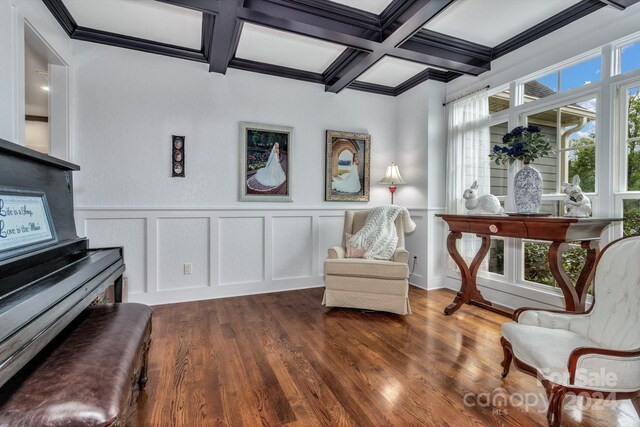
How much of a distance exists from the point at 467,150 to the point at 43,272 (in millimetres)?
3768

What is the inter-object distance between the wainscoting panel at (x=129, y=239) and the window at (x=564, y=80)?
4.02 meters

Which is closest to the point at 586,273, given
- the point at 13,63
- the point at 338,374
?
the point at 338,374

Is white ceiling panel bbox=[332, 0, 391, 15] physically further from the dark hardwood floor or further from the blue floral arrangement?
the dark hardwood floor

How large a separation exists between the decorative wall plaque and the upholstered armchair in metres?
3.11

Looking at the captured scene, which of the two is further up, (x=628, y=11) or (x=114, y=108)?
(x=628, y=11)

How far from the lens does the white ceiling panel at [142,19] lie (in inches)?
96.9

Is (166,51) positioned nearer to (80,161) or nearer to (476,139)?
(80,161)

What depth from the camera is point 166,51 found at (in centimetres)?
310

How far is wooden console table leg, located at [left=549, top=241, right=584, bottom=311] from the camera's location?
6.72 ft

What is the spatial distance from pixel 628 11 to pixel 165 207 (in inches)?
164

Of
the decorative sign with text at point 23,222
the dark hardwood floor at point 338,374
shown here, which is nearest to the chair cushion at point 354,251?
the dark hardwood floor at point 338,374

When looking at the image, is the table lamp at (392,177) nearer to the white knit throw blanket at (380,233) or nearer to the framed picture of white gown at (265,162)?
the white knit throw blanket at (380,233)

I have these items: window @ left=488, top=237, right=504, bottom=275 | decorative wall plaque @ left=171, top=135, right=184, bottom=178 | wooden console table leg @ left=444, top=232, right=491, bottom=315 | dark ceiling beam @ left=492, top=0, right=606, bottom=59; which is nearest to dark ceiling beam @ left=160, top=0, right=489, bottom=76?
dark ceiling beam @ left=492, top=0, right=606, bottom=59

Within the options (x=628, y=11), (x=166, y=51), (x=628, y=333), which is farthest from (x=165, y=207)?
(x=628, y=11)
